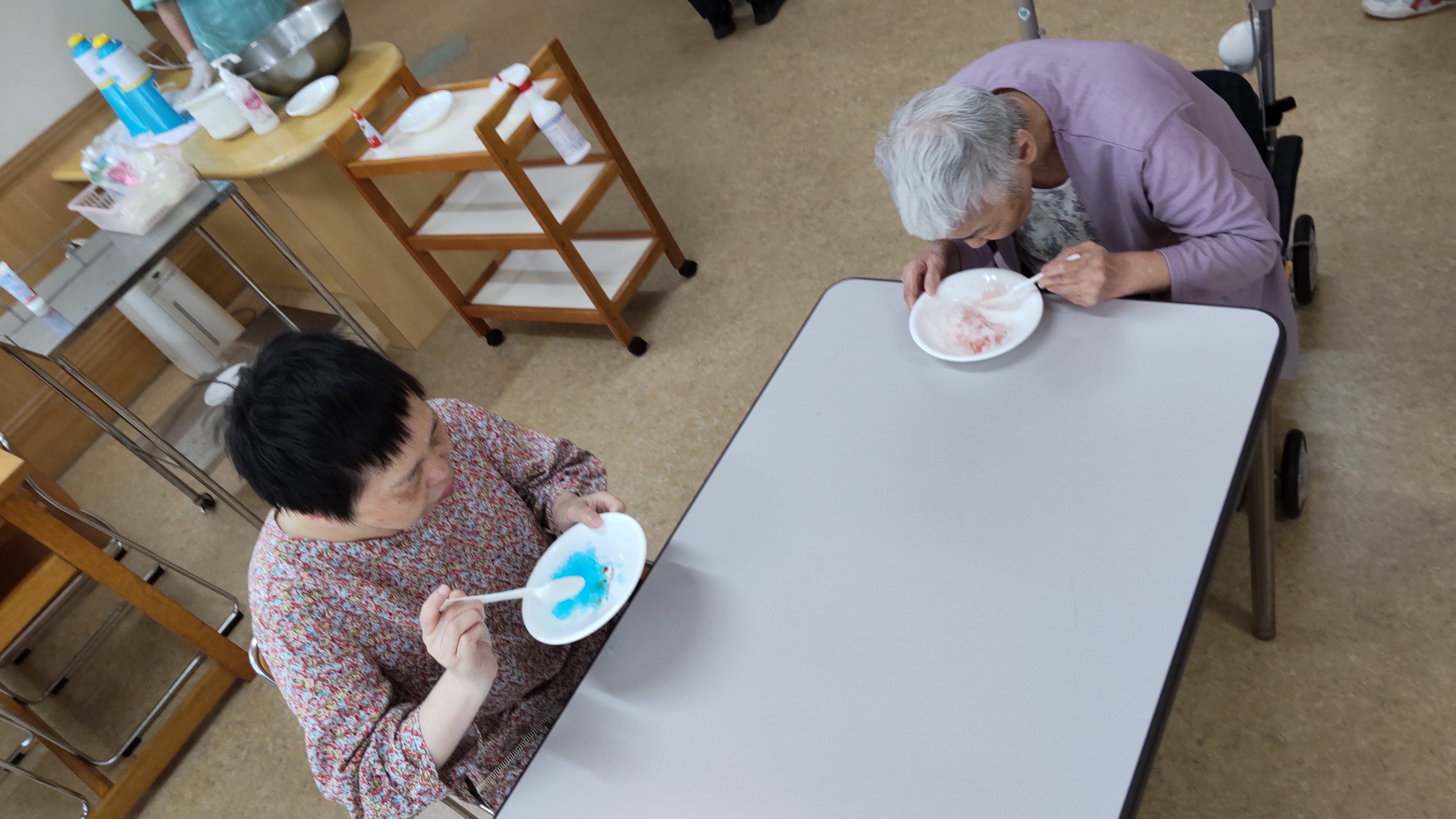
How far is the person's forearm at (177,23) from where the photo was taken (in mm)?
2684

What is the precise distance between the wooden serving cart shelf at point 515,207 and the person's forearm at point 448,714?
136cm

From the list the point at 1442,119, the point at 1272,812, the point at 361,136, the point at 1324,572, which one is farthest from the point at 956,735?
the point at 361,136

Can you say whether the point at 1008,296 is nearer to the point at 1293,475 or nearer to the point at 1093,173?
the point at 1093,173

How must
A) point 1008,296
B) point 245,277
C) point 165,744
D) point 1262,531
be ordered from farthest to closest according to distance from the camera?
point 245,277, point 165,744, point 1262,531, point 1008,296

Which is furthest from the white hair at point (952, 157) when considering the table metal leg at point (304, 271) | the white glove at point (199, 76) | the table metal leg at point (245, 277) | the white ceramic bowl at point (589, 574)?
the white glove at point (199, 76)

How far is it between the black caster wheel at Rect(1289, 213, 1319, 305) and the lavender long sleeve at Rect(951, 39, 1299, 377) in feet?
2.02

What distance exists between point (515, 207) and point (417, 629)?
1539 millimetres

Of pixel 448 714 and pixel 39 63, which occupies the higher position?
pixel 39 63

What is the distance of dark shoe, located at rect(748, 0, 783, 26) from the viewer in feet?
11.1

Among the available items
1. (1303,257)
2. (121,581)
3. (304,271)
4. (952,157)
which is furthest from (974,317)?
(304,271)

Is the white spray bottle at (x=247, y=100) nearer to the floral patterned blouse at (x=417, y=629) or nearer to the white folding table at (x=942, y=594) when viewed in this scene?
the floral patterned blouse at (x=417, y=629)

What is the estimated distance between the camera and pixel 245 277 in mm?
2350

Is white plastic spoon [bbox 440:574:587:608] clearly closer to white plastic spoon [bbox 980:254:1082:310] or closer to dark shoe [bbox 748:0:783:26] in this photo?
white plastic spoon [bbox 980:254:1082:310]

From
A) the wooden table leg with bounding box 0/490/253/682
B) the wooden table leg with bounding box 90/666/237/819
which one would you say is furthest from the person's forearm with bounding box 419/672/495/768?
the wooden table leg with bounding box 90/666/237/819
